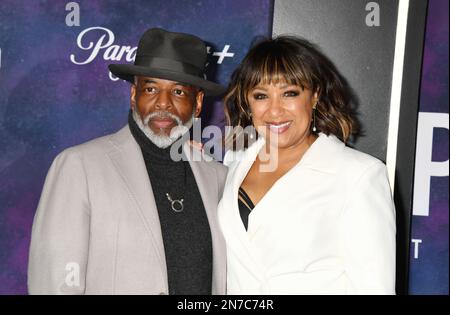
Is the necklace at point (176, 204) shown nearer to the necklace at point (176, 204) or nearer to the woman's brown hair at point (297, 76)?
the necklace at point (176, 204)

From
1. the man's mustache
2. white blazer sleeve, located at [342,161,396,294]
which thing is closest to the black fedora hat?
the man's mustache

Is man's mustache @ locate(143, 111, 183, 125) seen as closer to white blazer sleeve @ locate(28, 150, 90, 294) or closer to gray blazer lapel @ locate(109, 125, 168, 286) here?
gray blazer lapel @ locate(109, 125, 168, 286)

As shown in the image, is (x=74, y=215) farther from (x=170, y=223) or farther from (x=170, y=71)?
(x=170, y=71)

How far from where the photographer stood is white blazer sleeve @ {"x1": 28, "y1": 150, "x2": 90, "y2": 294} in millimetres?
2188

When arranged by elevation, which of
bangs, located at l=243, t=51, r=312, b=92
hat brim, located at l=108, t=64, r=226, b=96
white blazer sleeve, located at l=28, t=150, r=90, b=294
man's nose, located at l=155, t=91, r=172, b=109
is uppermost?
bangs, located at l=243, t=51, r=312, b=92

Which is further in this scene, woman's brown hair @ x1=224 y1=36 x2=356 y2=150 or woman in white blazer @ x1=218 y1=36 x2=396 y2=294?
woman's brown hair @ x1=224 y1=36 x2=356 y2=150

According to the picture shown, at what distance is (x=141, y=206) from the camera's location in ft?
7.46

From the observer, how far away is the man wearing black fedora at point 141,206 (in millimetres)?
2219

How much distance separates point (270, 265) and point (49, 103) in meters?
1.86

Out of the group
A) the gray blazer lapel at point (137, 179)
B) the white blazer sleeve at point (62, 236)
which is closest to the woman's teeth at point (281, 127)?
the gray blazer lapel at point (137, 179)

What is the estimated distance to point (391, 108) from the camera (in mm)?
2852

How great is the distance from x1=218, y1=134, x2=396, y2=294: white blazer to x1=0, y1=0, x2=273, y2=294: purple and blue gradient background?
140 cm

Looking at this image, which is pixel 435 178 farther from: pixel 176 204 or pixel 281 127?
pixel 176 204

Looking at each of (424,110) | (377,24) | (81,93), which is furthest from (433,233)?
(81,93)
